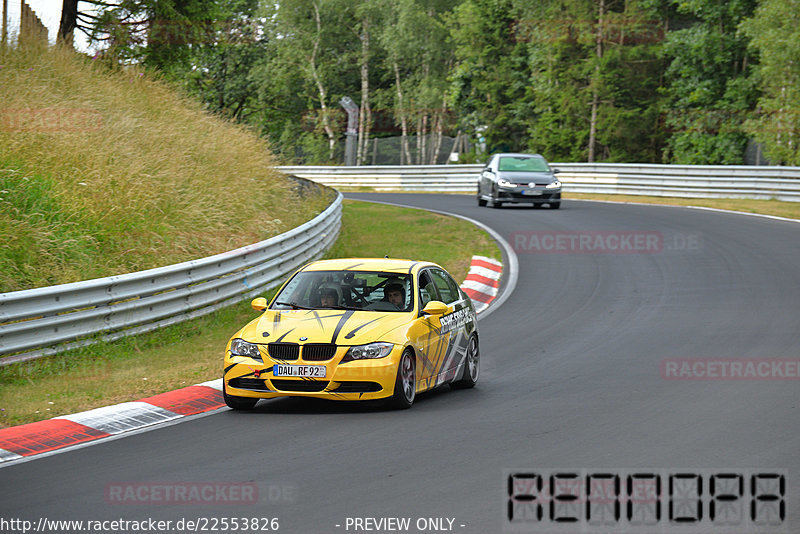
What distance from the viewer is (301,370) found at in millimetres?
9516

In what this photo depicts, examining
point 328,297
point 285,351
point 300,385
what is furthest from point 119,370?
point 300,385

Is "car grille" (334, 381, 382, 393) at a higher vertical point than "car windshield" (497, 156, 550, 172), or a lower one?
lower

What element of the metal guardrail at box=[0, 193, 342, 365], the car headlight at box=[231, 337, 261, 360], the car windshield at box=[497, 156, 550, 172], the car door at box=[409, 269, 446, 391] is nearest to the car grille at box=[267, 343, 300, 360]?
the car headlight at box=[231, 337, 261, 360]

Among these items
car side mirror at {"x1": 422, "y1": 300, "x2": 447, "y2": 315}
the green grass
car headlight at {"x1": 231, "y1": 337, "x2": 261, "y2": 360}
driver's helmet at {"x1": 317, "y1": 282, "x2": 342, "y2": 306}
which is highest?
driver's helmet at {"x1": 317, "y1": 282, "x2": 342, "y2": 306}

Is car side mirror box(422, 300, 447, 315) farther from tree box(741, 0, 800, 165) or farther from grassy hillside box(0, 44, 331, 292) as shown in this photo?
tree box(741, 0, 800, 165)

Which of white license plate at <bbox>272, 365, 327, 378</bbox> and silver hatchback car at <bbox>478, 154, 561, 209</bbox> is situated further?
silver hatchback car at <bbox>478, 154, 561, 209</bbox>

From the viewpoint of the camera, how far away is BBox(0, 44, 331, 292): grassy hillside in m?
14.6

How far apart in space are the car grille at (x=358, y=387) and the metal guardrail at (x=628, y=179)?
725 inches

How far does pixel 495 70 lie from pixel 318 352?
168 ft

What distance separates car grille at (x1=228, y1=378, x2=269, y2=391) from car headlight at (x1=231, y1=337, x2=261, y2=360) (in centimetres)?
20

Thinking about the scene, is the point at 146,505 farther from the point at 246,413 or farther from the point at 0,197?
the point at 0,197

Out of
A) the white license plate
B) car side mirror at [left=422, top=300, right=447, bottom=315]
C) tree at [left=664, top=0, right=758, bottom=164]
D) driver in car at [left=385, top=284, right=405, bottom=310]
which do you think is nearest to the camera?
the white license plate
